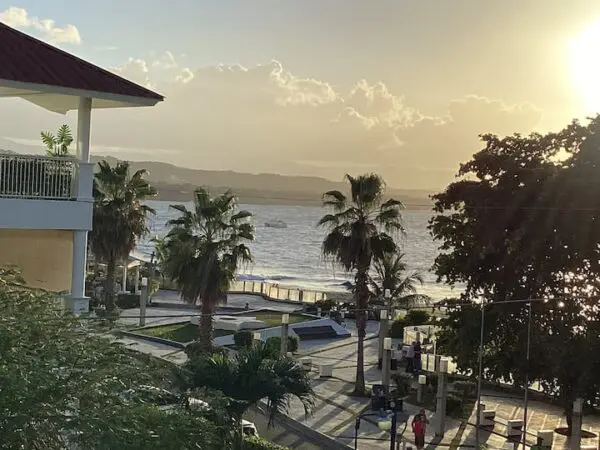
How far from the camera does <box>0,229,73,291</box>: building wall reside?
15453 millimetres

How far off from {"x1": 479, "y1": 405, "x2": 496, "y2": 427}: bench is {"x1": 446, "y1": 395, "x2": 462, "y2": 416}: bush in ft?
3.37

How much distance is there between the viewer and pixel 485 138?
2081 cm

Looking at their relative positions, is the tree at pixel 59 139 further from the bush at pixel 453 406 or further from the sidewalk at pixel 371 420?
the bush at pixel 453 406

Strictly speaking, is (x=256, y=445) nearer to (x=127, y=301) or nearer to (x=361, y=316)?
(x=361, y=316)

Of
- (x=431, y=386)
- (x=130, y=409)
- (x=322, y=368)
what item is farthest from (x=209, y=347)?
(x=130, y=409)

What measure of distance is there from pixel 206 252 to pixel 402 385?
8.09 metres

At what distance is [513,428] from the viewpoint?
21.5 meters

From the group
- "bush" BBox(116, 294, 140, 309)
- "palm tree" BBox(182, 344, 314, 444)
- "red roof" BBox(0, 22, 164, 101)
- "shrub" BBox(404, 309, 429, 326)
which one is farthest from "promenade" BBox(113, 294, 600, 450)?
"bush" BBox(116, 294, 140, 309)

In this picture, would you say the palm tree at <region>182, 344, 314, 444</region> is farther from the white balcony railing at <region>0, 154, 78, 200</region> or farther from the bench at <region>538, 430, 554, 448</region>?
the bench at <region>538, 430, 554, 448</region>

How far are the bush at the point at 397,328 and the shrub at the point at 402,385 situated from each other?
441 inches

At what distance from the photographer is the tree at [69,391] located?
792 centimetres

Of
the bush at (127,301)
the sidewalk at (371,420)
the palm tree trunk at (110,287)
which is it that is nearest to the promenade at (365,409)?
the sidewalk at (371,420)

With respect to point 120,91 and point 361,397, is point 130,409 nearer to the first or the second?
point 120,91

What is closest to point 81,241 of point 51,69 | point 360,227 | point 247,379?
point 51,69
